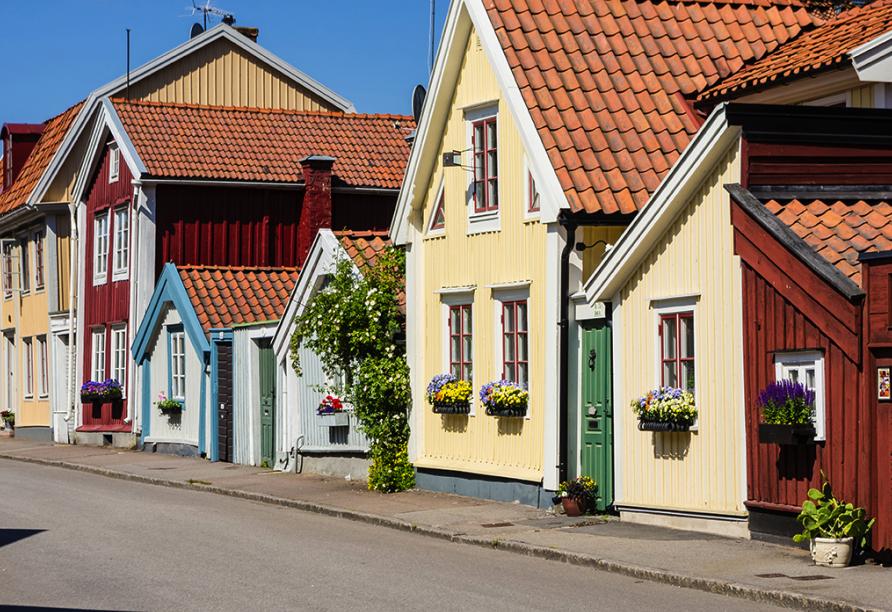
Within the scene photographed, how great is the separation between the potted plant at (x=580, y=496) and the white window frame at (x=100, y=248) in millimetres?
20733

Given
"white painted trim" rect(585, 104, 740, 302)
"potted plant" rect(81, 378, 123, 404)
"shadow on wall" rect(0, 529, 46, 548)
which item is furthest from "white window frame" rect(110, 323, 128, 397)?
"white painted trim" rect(585, 104, 740, 302)

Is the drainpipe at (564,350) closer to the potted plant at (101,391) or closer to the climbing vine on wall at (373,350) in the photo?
the climbing vine on wall at (373,350)

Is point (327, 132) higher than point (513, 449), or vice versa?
point (327, 132)

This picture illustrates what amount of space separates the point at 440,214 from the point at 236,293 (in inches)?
366

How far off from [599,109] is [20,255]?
27.0 m

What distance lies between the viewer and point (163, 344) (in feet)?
104

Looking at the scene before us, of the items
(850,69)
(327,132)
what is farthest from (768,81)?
(327,132)

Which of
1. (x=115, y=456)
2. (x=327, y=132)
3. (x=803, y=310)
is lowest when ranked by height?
(x=115, y=456)

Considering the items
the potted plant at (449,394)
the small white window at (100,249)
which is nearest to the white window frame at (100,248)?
the small white window at (100,249)

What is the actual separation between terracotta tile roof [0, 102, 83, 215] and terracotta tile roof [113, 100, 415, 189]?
5816 millimetres

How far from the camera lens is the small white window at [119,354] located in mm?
35344

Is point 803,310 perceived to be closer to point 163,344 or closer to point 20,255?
point 163,344

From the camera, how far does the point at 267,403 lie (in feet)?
85.7

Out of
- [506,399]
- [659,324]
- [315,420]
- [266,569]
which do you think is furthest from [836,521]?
[315,420]
